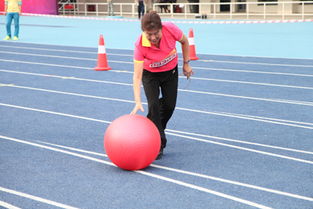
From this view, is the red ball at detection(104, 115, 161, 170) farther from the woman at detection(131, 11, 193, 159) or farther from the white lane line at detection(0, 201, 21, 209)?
the white lane line at detection(0, 201, 21, 209)

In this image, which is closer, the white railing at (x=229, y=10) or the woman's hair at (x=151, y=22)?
the woman's hair at (x=151, y=22)

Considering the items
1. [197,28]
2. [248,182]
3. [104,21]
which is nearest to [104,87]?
[248,182]

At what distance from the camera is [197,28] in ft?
86.3

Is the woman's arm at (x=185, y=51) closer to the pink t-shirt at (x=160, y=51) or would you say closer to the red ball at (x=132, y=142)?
the pink t-shirt at (x=160, y=51)

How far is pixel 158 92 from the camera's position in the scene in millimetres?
6094

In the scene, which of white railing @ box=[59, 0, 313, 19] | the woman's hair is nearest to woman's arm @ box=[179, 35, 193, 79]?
the woman's hair

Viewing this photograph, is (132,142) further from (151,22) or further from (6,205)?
(6,205)

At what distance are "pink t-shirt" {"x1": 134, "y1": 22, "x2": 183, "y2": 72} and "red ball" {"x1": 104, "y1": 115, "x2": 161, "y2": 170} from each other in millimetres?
595

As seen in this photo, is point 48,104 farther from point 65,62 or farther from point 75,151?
point 65,62

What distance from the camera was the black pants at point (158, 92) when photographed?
6.04 meters

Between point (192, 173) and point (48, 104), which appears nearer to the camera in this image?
point (192, 173)

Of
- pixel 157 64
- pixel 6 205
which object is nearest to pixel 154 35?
pixel 157 64

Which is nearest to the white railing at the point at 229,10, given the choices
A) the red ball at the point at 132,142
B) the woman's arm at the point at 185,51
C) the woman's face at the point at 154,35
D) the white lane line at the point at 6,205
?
the woman's arm at the point at 185,51

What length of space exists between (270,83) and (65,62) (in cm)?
640
